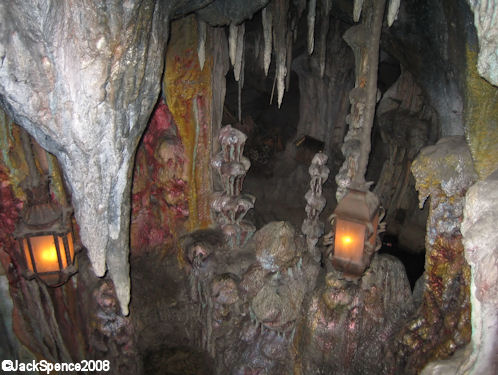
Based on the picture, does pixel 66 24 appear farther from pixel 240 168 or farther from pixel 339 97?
pixel 339 97

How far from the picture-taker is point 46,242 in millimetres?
3748

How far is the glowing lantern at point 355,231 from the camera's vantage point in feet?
12.1

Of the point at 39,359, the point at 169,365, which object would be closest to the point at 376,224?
the point at 169,365

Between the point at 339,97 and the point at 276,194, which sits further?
the point at 276,194

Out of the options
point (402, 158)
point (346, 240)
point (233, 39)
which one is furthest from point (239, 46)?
point (402, 158)

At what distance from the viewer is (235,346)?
5.33 meters

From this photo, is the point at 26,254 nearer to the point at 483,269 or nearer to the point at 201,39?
the point at 201,39

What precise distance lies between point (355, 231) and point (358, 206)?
24 cm

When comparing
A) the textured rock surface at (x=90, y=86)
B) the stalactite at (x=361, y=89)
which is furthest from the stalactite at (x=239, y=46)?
the textured rock surface at (x=90, y=86)

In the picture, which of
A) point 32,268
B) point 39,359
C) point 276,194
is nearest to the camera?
point 32,268

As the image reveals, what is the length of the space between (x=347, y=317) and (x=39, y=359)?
3.60 meters

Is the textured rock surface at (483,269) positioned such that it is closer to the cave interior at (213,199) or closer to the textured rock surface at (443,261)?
the cave interior at (213,199)

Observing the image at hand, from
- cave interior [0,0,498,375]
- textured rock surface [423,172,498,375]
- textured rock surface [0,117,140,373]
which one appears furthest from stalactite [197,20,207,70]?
textured rock surface [423,172,498,375]

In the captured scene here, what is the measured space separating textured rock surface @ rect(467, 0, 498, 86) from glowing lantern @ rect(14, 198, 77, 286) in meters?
3.40
